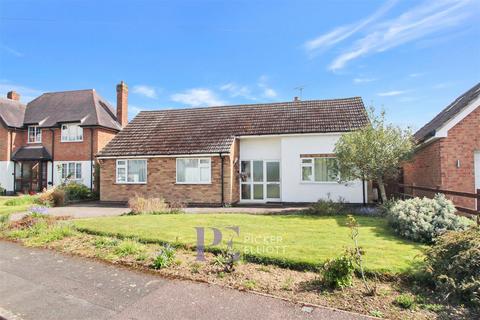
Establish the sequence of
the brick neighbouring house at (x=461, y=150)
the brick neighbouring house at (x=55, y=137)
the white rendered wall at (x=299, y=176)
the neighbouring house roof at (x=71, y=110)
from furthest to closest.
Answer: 1. the neighbouring house roof at (x=71, y=110)
2. the brick neighbouring house at (x=55, y=137)
3. the white rendered wall at (x=299, y=176)
4. the brick neighbouring house at (x=461, y=150)

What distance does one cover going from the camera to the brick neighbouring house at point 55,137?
910 inches

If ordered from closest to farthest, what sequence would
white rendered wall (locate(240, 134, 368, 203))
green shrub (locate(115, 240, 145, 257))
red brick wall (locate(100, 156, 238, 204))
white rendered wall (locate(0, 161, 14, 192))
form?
green shrub (locate(115, 240, 145, 257)) → white rendered wall (locate(240, 134, 368, 203)) → red brick wall (locate(100, 156, 238, 204)) → white rendered wall (locate(0, 161, 14, 192))

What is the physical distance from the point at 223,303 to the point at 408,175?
16306mm

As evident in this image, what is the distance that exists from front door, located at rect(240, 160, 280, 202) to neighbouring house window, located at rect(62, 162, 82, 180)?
534 inches

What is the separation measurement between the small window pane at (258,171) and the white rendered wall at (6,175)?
20947mm

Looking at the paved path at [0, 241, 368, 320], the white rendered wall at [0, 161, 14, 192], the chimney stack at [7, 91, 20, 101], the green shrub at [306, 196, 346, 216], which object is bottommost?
the paved path at [0, 241, 368, 320]

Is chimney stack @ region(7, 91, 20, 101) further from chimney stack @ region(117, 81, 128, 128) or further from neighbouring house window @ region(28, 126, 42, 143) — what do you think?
chimney stack @ region(117, 81, 128, 128)

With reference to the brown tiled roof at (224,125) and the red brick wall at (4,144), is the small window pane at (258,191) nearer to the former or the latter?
the brown tiled roof at (224,125)

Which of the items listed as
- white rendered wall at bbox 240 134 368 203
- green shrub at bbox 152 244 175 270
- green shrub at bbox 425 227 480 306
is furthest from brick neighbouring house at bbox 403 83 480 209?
green shrub at bbox 152 244 175 270

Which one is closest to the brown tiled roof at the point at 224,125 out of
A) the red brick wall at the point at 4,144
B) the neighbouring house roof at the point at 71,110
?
the neighbouring house roof at the point at 71,110

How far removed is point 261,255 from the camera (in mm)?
6297

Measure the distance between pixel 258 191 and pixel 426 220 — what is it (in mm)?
10016

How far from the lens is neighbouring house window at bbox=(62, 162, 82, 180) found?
23.2 meters

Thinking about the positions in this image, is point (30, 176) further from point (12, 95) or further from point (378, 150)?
point (378, 150)
